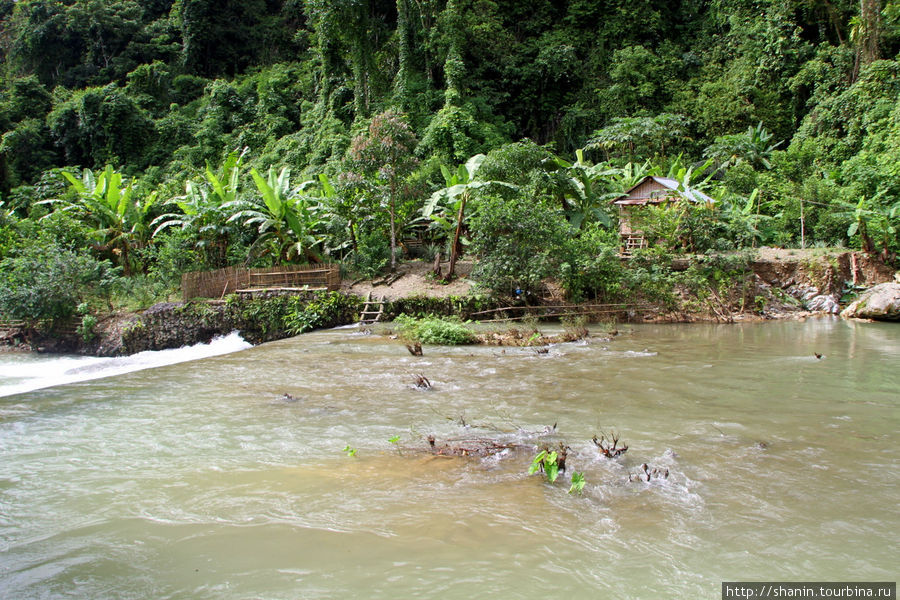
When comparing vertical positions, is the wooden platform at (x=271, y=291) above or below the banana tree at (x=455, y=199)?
below

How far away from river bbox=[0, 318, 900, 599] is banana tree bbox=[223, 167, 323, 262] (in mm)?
8583

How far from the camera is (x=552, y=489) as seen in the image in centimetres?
458

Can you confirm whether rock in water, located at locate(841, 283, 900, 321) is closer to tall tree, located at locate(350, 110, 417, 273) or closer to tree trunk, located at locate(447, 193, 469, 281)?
tree trunk, located at locate(447, 193, 469, 281)

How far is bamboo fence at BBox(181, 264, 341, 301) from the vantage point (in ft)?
51.4

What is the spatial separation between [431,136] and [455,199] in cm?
831

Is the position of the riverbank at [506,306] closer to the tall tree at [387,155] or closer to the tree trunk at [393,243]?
the tree trunk at [393,243]

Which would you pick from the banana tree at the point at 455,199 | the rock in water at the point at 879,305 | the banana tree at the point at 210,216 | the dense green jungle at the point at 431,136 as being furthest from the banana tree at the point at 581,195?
the banana tree at the point at 210,216

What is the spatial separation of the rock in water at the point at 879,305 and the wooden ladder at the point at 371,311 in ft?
41.3

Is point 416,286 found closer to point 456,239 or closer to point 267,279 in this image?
point 456,239

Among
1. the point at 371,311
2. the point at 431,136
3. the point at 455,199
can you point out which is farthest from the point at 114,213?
the point at 431,136

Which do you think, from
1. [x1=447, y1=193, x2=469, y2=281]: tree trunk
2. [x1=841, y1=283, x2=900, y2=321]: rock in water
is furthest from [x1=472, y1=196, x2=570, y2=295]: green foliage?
[x1=841, y1=283, x2=900, y2=321]: rock in water

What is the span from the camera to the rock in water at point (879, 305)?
1427 cm

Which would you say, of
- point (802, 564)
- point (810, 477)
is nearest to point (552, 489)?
point (802, 564)

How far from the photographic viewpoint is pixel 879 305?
14.4m
